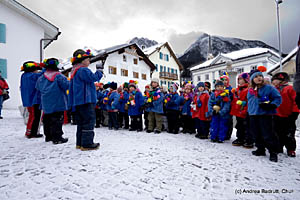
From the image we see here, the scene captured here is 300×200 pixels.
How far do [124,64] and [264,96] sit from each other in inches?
955

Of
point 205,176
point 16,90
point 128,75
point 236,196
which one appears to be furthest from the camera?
point 128,75

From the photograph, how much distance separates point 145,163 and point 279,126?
315cm

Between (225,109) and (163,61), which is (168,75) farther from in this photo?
(225,109)

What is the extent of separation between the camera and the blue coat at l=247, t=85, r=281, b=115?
312 centimetres

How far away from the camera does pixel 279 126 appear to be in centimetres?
368

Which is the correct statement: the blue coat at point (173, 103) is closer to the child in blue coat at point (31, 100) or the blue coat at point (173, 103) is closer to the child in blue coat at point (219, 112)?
the child in blue coat at point (219, 112)

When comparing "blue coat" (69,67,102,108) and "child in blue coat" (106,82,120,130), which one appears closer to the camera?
"blue coat" (69,67,102,108)

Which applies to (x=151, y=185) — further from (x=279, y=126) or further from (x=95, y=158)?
(x=279, y=126)

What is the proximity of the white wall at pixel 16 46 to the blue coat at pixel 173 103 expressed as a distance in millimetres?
12462

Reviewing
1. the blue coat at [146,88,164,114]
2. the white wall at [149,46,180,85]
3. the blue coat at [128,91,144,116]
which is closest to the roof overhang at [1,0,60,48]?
the blue coat at [128,91,144,116]

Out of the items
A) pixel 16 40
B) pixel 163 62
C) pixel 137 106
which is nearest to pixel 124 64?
pixel 163 62

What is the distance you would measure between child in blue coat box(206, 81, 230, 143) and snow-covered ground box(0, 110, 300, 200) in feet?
3.27

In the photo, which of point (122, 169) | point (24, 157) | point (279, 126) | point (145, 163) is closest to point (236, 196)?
point (145, 163)

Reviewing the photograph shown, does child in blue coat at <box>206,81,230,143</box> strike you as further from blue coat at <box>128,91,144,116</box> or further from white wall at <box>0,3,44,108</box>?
white wall at <box>0,3,44,108</box>
